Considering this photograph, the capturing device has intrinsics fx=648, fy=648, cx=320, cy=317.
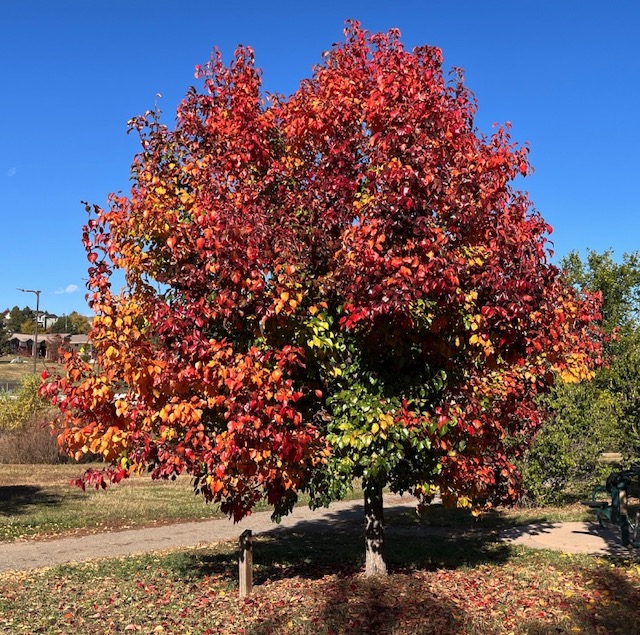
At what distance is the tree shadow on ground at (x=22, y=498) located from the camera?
15.5m

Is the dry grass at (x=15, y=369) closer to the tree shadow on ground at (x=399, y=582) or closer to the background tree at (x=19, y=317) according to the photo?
the background tree at (x=19, y=317)

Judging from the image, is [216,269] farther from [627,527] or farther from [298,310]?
[627,527]

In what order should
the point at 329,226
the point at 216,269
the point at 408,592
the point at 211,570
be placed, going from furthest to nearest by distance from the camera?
1. the point at 211,570
2. the point at 408,592
3. the point at 329,226
4. the point at 216,269

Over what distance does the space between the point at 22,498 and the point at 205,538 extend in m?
7.47

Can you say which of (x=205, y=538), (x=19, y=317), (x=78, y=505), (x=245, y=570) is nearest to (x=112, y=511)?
(x=78, y=505)

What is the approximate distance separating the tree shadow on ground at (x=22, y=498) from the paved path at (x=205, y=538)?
3927mm

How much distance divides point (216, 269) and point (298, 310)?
2.72 ft

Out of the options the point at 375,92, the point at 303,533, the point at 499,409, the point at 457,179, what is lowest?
the point at 303,533

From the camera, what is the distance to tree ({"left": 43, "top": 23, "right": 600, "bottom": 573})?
5.23 metres

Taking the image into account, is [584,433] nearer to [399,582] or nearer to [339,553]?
[339,553]

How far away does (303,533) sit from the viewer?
41.9ft

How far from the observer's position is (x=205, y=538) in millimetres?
12375

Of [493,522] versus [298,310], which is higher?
[298,310]

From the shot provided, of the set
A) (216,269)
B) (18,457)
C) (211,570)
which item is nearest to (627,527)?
(211,570)
